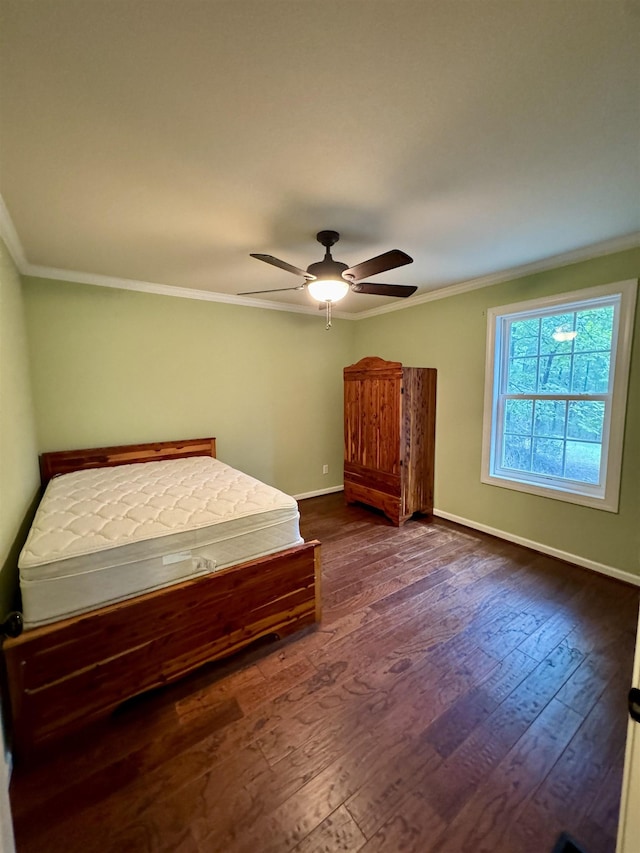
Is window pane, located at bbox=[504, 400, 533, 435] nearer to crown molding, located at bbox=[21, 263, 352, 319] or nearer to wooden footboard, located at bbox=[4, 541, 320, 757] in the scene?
wooden footboard, located at bbox=[4, 541, 320, 757]

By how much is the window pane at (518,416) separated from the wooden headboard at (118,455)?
296 cm

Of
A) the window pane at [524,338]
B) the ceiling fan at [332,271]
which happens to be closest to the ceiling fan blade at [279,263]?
the ceiling fan at [332,271]

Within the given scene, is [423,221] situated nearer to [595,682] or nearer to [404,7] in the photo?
[404,7]

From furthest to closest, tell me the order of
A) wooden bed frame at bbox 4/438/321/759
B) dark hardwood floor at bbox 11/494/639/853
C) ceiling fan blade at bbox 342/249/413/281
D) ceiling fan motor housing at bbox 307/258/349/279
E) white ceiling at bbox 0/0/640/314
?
ceiling fan motor housing at bbox 307/258/349/279 < ceiling fan blade at bbox 342/249/413/281 < wooden bed frame at bbox 4/438/321/759 < dark hardwood floor at bbox 11/494/639/853 < white ceiling at bbox 0/0/640/314

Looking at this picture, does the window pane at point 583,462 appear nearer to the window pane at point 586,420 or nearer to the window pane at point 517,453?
the window pane at point 586,420

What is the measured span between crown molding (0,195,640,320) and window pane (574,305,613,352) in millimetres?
404

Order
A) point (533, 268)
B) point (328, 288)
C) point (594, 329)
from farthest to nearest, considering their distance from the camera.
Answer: point (533, 268) < point (594, 329) < point (328, 288)

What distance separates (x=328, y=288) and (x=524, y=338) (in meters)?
2.01

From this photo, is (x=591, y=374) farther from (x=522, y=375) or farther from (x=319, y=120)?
(x=319, y=120)

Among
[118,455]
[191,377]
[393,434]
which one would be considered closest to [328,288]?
[393,434]

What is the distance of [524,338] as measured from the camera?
298 centimetres

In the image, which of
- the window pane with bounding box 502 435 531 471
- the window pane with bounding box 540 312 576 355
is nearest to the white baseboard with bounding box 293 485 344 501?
the window pane with bounding box 502 435 531 471

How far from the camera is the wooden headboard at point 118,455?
2.81m

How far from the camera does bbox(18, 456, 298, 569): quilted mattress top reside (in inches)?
59.1
